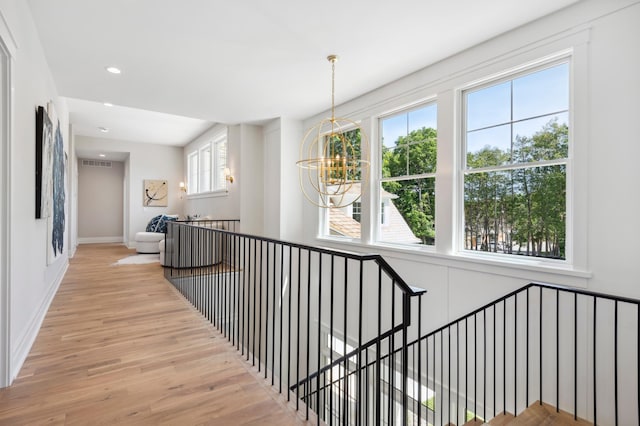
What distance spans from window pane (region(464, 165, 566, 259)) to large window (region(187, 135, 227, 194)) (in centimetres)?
Result: 519

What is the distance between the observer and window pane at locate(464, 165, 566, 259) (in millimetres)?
2770

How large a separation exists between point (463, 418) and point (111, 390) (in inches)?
124

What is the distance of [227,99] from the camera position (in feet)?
15.7

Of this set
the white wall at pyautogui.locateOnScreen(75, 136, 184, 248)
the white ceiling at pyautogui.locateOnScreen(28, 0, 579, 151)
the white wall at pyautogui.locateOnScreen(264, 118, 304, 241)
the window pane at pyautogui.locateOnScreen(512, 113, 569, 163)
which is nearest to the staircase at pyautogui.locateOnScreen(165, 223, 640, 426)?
the window pane at pyautogui.locateOnScreen(512, 113, 569, 163)

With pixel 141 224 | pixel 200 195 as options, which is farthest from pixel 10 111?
pixel 141 224

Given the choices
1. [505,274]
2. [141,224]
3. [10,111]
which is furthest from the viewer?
[141,224]

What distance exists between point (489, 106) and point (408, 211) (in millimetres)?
1442

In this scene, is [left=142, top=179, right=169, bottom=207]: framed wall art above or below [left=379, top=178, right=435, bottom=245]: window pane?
above

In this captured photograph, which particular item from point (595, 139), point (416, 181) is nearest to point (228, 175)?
point (416, 181)

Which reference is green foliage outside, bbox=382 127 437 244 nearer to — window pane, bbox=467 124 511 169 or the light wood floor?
window pane, bbox=467 124 511 169

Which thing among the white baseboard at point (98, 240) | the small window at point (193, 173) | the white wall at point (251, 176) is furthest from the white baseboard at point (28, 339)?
the white baseboard at point (98, 240)

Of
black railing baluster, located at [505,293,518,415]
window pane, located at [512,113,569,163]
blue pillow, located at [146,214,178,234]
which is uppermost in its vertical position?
window pane, located at [512,113,569,163]

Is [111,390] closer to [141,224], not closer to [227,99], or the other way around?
[227,99]

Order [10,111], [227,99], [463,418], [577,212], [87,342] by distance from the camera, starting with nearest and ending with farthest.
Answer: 1. [10,111]
2. [577,212]
3. [87,342]
4. [463,418]
5. [227,99]
